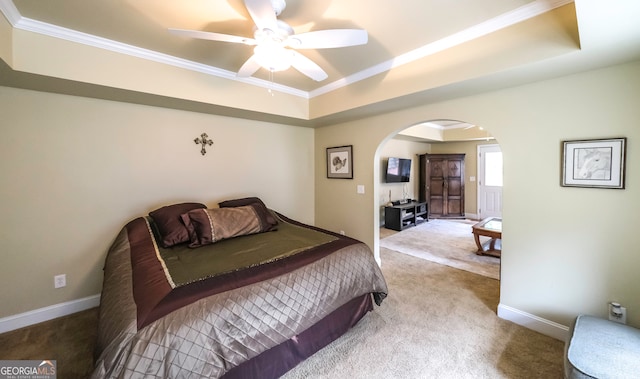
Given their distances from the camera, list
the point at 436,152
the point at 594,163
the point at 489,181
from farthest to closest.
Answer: the point at 436,152, the point at 489,181, the point at 594,163

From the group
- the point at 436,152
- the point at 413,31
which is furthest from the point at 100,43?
the point at 436,152

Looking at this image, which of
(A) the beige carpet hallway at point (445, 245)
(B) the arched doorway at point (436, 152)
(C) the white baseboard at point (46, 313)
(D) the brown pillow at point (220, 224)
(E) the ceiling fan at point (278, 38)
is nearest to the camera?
(E) the ceiling fan at point (278, 38)

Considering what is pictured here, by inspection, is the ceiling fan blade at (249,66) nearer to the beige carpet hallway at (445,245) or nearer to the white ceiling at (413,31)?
the white ceiling at (413,31)

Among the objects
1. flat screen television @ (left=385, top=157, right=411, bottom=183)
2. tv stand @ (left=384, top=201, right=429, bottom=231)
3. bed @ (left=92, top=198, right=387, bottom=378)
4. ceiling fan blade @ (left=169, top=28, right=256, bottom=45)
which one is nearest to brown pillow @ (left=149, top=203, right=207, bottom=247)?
bed @ (left=92, top=198, right=387, bottom=378)

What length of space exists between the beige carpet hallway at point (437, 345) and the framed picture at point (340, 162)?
1.75 metres

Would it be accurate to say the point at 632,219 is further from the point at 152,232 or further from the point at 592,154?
the point at 152,232

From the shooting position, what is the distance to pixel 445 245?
14.2 ft

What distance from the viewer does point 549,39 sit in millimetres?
1627

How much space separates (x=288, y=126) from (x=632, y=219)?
362 centimetres

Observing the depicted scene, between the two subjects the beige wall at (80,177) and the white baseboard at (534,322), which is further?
the beige wall at (80,177)

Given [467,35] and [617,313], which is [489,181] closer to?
[617,313]

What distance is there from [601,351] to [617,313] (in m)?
0.68

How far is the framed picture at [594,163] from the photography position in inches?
67.0

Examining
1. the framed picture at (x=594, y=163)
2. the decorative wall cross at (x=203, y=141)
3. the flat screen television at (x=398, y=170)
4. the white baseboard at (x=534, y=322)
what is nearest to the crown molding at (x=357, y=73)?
the decorative wall cross at (x=203, y=141)
